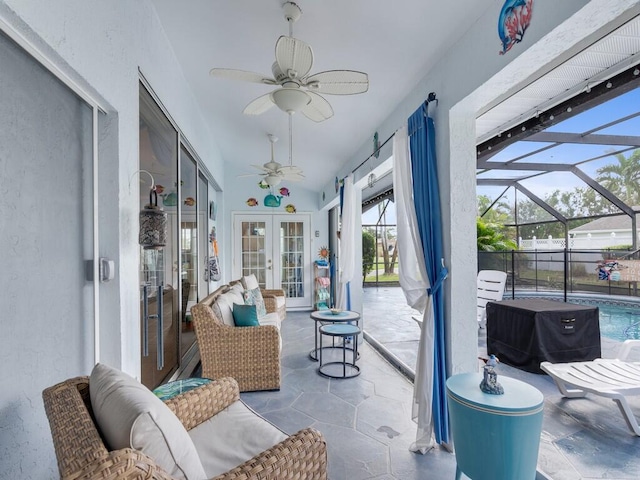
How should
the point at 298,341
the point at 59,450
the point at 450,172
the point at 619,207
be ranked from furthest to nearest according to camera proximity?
the point at 619,207 < the point at 298,341 < the point at 450,172 < the point at 59,450

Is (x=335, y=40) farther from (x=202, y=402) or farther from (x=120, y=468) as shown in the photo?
(x=120, y=468)

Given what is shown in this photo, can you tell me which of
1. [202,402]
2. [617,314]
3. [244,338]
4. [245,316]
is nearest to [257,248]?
[245,316]

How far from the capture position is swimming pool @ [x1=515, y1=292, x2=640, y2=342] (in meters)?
5.46

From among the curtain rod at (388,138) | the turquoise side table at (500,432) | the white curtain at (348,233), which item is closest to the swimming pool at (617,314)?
the white curtain at (348,233)

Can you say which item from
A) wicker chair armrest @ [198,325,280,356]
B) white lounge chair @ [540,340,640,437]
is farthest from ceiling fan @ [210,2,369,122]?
white lounge chair @ [540,340,640,437]

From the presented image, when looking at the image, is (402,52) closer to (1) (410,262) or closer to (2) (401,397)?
(1) (410,262)

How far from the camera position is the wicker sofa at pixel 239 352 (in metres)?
3.11

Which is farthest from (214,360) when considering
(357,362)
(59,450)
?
(59,450)

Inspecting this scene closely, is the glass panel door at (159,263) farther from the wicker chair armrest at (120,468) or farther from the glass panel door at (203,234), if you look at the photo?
the glass panel door at (203,234)

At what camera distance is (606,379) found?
2.45 m

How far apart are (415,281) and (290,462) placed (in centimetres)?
163

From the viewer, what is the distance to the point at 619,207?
24.3ft

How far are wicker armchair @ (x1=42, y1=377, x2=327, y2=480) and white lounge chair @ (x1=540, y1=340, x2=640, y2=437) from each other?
217 cm

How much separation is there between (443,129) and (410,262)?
3.22 ft
